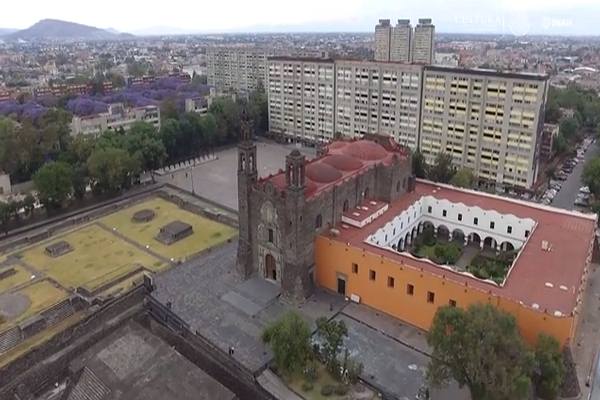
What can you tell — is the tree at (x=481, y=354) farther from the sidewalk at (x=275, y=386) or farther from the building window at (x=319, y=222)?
the building window at (x=319, y=222)

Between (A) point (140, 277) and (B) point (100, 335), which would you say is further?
(A) point (140, 277)

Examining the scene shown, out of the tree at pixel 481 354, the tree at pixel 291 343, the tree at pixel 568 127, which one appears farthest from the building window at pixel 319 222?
the tree at pixel 568 127

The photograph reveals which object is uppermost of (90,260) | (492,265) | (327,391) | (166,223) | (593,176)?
(593,176)

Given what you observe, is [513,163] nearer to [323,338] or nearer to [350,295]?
[350,295]

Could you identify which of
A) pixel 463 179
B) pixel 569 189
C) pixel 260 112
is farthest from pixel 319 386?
pixel 260 112

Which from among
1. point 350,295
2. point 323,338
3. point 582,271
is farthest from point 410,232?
point 323,338

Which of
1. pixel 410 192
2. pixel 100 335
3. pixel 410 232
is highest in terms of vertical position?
pixel 410 192

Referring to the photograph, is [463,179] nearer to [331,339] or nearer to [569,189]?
[569,189]
